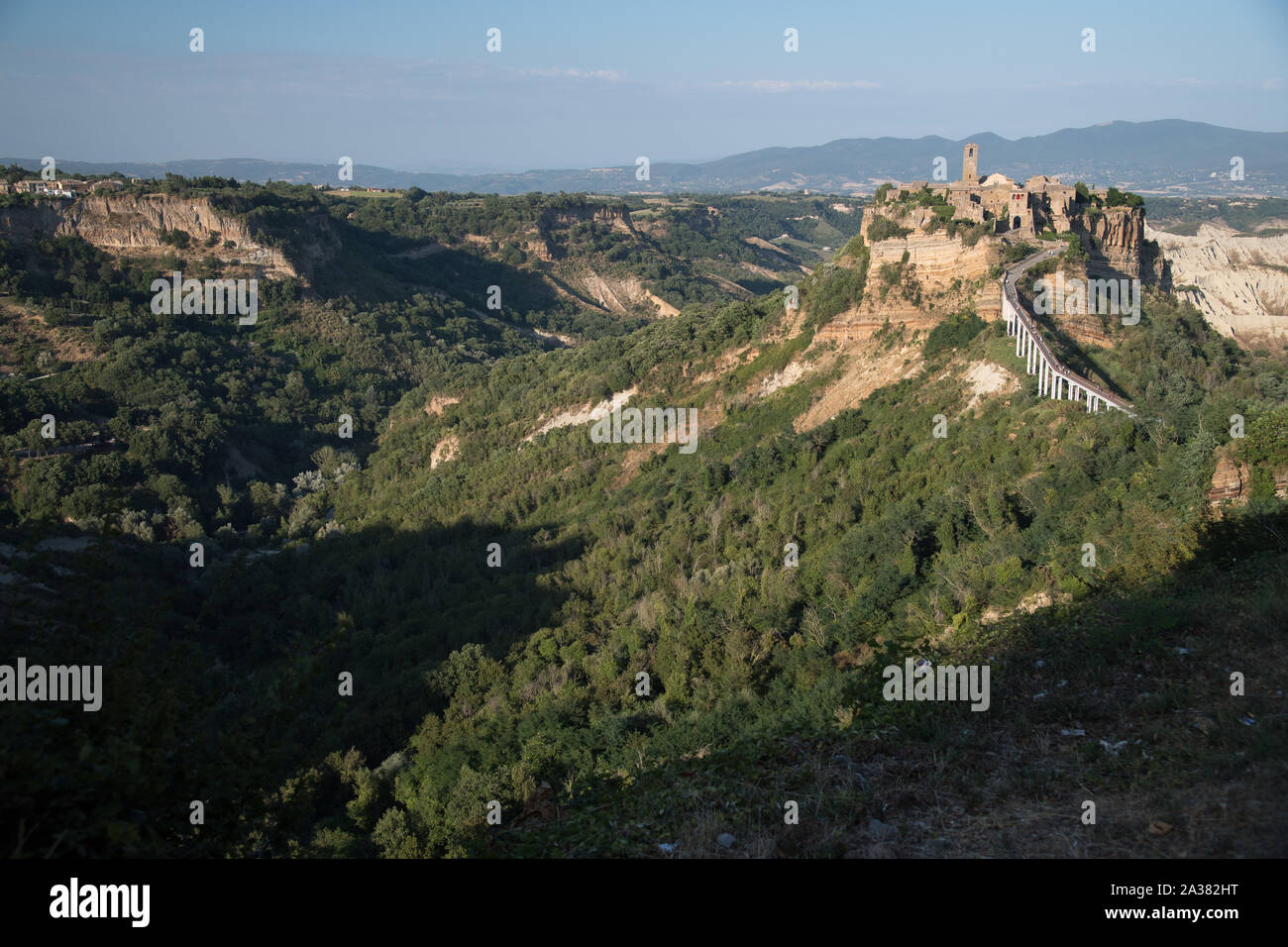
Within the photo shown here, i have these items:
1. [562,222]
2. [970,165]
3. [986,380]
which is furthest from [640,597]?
[562,222]

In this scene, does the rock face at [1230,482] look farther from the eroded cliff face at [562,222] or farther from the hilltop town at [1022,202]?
the eroded cliff face at [562,222]

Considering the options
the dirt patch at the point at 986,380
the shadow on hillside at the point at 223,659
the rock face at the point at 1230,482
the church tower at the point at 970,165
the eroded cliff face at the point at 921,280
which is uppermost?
the church tower at the point at 970,165

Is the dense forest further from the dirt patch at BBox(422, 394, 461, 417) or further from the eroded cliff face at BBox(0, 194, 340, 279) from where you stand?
the eroded cliff face at BBox(0, 194, 340, 279)

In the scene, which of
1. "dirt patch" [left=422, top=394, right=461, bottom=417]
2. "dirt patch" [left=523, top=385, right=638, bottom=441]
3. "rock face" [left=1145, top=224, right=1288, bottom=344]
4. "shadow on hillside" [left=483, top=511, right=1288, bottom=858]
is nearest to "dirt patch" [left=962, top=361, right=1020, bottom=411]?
"shadow on hillside" [left=483, top=511, right=1288, bottom=858]

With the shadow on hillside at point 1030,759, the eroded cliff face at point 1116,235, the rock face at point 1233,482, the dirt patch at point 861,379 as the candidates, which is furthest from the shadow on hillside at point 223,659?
the eroded cliff face at point 1116,235

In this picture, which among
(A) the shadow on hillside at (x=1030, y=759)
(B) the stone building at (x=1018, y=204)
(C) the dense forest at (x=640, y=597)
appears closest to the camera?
(A) the shadow on hillside at (x=1030, y=759)

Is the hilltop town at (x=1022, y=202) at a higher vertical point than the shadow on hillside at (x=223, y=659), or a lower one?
higher
